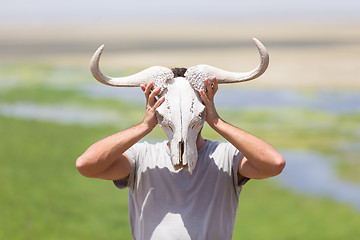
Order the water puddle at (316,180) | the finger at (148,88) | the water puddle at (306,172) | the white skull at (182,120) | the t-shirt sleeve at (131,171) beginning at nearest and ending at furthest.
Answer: the white skull at (182,120) → the finger at (148,88) → the t-shirt sleeve at (131,171) → the water puddle at (316,180) → the water puddle at (306,172)

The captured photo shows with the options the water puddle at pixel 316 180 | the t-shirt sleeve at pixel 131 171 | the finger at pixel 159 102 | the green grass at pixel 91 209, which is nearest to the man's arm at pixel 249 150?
the finger at pixel 159 102

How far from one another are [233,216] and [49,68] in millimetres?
37959

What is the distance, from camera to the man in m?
3.77

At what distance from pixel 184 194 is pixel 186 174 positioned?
13 centimetres

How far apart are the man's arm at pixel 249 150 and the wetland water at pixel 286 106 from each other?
868cm

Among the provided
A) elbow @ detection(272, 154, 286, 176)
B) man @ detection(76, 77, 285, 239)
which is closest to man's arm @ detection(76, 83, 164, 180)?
man @ detection(76, 77, 285, 239)

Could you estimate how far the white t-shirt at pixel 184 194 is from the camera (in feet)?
12.3

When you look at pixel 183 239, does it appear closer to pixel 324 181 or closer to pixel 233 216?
pixel 233 216

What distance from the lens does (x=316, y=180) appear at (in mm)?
13633

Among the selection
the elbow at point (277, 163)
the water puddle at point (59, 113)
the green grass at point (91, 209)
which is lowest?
the green grass at point (91, 209)

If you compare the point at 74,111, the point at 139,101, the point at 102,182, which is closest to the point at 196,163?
the point at 102,182

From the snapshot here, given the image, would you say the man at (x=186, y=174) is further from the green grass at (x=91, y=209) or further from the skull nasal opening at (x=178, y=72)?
the green grass at (x=91, y=209)

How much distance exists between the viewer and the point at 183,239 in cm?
372

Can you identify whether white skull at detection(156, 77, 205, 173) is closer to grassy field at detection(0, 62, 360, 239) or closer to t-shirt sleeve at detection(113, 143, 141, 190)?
t-shirt sleeve at detection(113, 143, 141, 190)
